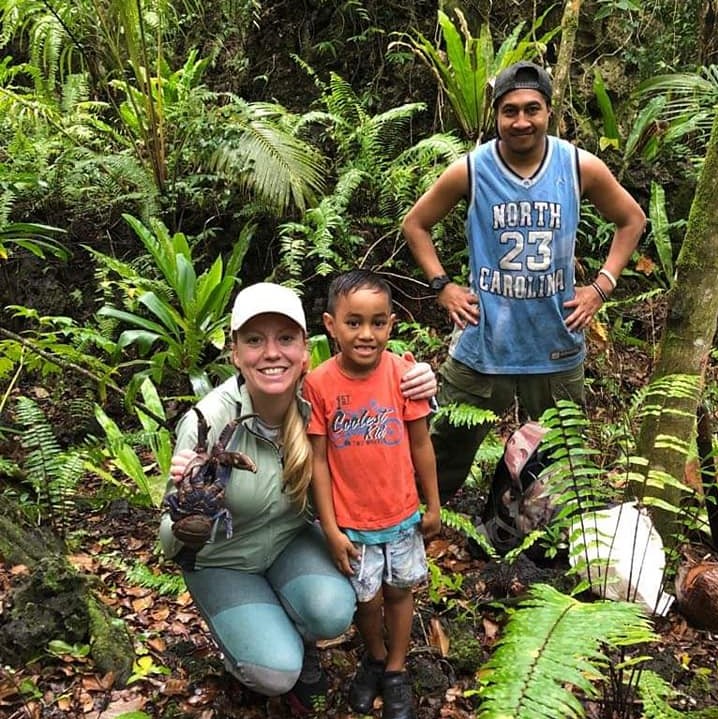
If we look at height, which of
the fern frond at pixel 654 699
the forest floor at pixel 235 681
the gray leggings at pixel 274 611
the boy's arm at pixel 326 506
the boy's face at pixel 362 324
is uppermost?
the boy's face at pixel 362 324

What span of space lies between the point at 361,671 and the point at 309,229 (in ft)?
12.1

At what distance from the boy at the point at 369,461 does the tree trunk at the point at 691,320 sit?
1.14 m

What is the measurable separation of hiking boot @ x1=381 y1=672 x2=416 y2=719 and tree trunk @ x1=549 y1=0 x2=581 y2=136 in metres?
3.85

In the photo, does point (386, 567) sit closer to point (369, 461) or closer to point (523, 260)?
point (369, 461)

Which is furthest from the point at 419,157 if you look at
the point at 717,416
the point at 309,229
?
the point at 717,416

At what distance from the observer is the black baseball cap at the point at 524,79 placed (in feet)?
8.30

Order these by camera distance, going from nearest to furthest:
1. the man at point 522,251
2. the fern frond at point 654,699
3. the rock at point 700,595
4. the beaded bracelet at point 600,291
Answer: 1. the fern frond at point 654,699
2. the man at point 522,251
3. the rock at point 700,595
4. the beaded bracelet at point 600,291

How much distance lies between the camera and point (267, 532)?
2.48 metres

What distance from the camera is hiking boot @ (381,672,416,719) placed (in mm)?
2385

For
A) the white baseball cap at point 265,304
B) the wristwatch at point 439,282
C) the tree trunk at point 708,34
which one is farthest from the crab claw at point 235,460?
the tree trunk at point 708,34

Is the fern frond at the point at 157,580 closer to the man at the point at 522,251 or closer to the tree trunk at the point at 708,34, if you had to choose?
the man at the point at 522,251

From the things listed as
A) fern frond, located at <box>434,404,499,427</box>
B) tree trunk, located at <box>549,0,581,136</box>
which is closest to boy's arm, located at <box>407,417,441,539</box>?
fern frond, located at <box>434,404,499,427</box>

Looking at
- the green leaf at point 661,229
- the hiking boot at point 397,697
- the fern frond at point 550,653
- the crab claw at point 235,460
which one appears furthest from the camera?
the green leaf at point 661,229

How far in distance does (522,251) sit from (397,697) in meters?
1.76
